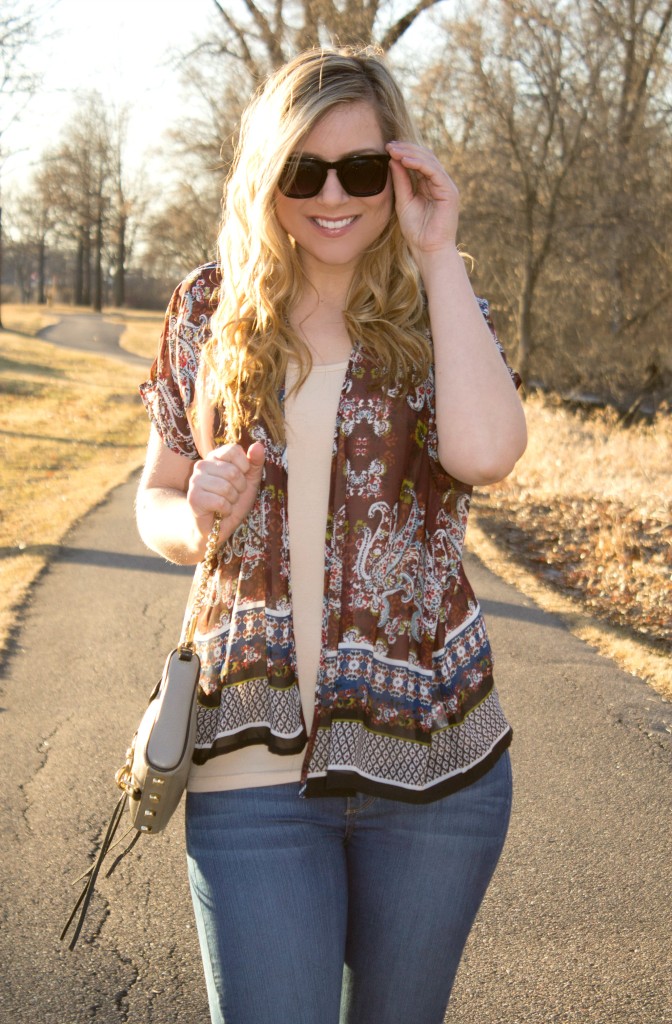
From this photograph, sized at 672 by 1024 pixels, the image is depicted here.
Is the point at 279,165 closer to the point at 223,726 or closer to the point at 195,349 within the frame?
the point at 195,349

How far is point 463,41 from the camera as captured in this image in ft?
60.7

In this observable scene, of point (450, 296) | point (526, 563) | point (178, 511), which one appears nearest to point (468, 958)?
point (178, 511)

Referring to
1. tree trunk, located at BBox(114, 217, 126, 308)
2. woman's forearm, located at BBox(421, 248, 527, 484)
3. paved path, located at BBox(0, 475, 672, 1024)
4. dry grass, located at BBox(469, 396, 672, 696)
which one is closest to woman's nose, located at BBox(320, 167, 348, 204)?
woman's forearm, located at BBox(421, 248, 527, 484)

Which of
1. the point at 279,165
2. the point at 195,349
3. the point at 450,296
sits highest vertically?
the point at 279,165

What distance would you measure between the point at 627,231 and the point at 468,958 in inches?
740

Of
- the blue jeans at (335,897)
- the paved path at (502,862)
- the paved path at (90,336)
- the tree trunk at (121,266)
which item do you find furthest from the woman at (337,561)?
the tree trunk at (121,266)

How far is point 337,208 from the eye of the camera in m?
1.97

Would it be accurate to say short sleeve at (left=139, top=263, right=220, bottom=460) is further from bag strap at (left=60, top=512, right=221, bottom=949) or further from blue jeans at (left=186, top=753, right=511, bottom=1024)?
blue jeans at (left=186, top=753, right=511, bottom=1024)

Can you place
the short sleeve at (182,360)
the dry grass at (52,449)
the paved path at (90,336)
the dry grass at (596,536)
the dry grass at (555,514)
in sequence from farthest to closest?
1. the paved path at (90,336)
2. the dry grass at (52,449)
3. the dry grass at (555,514)
4. the dry grass at (596,536)
5. the short sleeve at (182,360)

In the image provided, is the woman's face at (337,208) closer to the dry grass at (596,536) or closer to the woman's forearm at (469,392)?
the woman's forearm at (469,392)

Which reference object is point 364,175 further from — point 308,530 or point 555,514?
point 555,514

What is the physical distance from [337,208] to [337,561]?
65 cm

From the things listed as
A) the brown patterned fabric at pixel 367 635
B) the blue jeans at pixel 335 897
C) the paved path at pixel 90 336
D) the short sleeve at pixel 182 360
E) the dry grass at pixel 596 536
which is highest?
the short sleeve at pixel 182 360

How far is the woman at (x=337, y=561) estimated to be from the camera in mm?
1729
